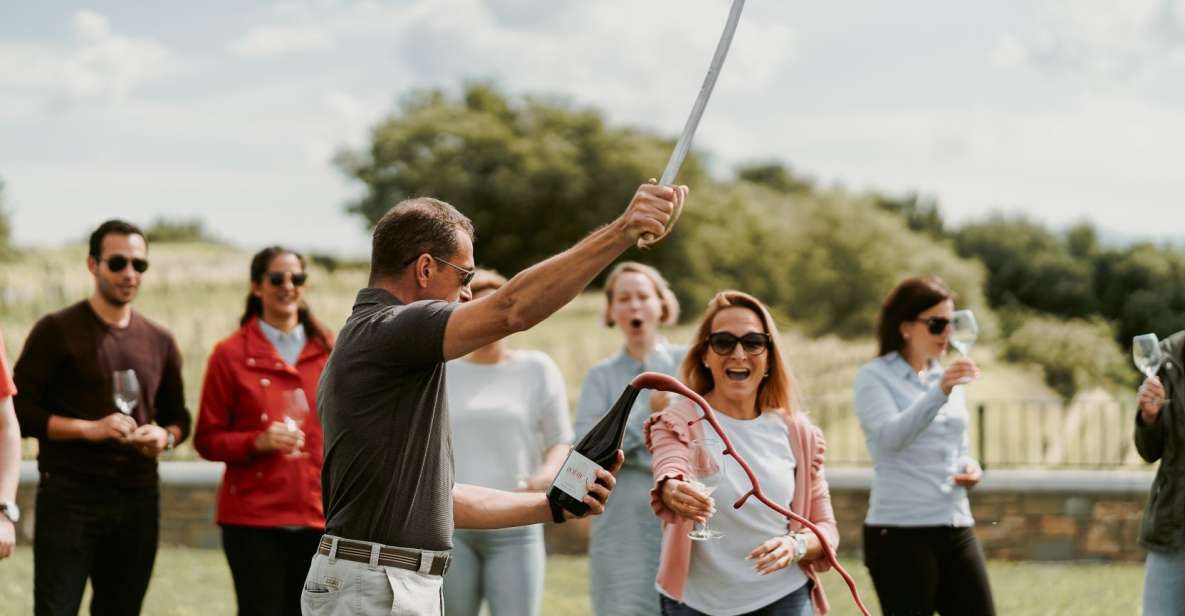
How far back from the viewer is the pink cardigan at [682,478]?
457 cm

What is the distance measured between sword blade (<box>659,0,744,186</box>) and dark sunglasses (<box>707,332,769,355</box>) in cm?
194

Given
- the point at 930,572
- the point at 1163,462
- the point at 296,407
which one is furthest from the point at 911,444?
the point at 296,407

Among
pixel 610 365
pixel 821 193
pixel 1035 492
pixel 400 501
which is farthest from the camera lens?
pixel 821 193

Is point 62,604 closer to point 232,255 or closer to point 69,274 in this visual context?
point 69,274

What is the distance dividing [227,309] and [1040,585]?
1437cm

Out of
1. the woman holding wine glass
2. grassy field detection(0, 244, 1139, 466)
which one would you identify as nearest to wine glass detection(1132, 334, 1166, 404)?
the woman holding wine glass

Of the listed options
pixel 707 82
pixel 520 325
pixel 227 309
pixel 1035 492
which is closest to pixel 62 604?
pixel 520 325

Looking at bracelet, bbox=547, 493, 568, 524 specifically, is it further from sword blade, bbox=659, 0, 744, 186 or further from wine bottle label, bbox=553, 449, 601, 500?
sword blade, bbox=659, 0, 744, 186

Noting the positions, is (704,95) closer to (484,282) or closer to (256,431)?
(484,282)

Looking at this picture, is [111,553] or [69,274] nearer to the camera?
[111,553]

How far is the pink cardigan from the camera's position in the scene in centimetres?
457

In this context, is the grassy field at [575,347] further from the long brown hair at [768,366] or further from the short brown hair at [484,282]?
the long brown hair at [768,366]

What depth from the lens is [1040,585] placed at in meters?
11.1

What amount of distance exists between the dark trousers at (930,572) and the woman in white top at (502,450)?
4.86ft
